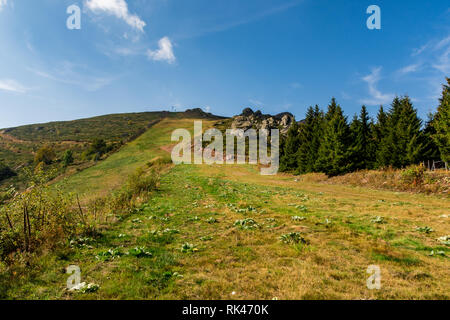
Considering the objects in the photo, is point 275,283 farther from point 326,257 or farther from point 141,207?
point 141,207

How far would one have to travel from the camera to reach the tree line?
33.9m

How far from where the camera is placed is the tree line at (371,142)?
33.9 metres

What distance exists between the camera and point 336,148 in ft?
131

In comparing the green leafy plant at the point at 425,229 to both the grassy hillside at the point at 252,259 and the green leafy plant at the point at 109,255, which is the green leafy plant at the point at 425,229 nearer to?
the grassy hillside at the point at 252,259

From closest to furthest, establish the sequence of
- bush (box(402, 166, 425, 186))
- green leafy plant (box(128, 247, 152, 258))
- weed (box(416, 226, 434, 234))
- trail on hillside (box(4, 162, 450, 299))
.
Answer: trail on hillside (box(4, 162, 450, 299)) → green leafy plant (box(128, 247, 152, 258)) → weed (box(416, 226, 434, 234)) → bush (box(402, 166, 425, 186))

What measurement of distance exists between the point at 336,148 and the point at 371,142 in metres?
9.32

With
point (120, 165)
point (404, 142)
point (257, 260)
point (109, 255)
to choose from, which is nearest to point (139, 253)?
point (109, 255)

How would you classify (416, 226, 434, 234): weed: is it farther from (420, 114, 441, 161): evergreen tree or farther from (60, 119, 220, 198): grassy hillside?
(420, 114, 441, 161): evergreen tree

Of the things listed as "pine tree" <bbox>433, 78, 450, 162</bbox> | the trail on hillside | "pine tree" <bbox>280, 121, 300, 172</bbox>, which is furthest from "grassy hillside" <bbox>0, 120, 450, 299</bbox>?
"pine tree" <bbox>280, 121, 300, 172</bbox>

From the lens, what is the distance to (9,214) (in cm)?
955

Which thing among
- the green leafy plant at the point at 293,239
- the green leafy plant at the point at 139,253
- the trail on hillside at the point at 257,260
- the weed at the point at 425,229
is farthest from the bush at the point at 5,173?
the weed at the point at 425,229

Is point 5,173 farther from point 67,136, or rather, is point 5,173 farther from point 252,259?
point 252,259

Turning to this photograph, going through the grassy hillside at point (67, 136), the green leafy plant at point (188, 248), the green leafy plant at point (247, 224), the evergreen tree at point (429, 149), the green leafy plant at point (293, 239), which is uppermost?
the grassy hillside at point (67, 136)
